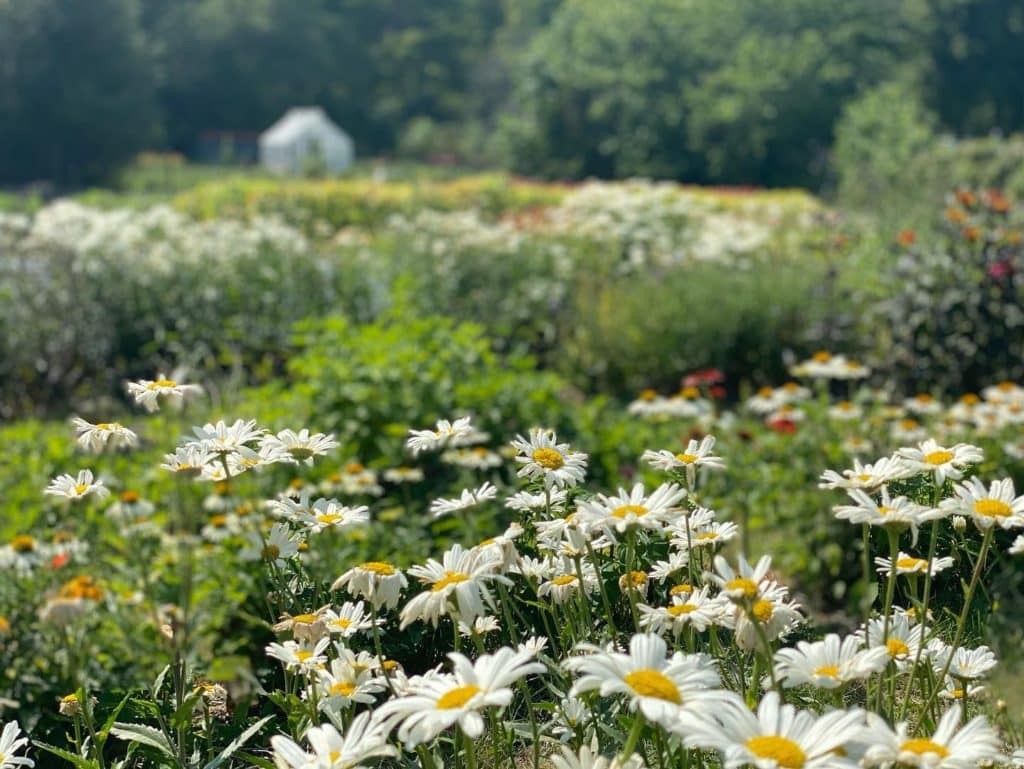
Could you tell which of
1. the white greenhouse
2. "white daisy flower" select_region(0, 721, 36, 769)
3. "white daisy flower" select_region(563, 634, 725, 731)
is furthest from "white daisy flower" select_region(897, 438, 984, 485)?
the white greenhouse

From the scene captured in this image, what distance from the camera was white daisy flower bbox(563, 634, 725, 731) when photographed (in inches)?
35.4

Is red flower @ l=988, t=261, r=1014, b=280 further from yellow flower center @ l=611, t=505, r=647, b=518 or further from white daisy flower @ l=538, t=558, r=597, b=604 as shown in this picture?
yellow flower center @ l=611, t=505, r=647, b=518

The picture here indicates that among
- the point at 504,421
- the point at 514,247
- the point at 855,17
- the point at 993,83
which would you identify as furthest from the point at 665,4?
the point at 504,421

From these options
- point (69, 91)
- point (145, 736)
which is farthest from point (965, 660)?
point (69, 91)

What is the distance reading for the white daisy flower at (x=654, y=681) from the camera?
2.95 feet

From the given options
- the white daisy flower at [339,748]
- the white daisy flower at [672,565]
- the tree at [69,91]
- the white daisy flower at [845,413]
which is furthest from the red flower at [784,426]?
the tree at [69,91]

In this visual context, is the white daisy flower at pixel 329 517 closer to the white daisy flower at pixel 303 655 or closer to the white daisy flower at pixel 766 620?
the white daisy flower at pixel 303 655

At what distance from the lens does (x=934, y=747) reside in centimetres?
92

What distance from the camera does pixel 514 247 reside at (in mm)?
8211

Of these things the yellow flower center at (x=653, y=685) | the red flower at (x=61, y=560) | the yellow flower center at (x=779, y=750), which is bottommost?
the red flower at (x=61, y=560)

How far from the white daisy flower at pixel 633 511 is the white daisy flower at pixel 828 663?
19cm

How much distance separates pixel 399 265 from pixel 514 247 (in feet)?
2.88

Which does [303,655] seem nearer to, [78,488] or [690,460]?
[78,488]

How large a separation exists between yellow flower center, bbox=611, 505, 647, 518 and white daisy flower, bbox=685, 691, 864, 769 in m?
0.29
